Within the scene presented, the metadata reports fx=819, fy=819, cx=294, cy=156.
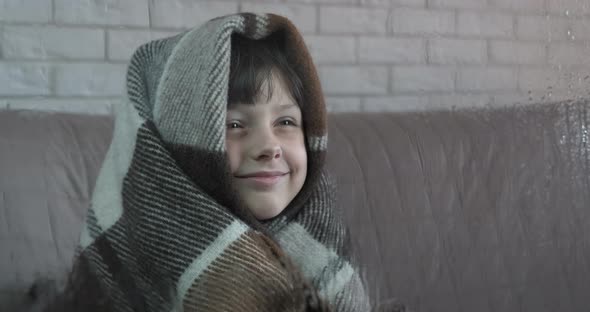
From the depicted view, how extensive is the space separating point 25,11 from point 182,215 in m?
0.79

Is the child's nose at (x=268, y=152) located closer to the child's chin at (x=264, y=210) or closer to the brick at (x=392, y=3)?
the child's chin at (x=264, y=210)

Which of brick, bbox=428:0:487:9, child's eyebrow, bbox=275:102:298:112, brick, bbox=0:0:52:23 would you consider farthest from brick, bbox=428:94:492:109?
child's eyebrow, bbox=275:102:298:112

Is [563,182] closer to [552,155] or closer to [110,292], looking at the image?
[552,155]

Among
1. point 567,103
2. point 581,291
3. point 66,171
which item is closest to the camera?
point 66,171

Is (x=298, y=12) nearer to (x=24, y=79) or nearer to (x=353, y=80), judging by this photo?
(x=353, y=80)

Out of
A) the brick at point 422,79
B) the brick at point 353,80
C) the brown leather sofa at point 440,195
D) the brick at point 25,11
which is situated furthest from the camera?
the brick at point 422,79

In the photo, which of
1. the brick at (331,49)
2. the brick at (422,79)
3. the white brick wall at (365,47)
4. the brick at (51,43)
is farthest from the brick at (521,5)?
the brick at (51,43)

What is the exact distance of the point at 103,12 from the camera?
1641 millimetres

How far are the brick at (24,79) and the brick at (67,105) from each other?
0.7 inches

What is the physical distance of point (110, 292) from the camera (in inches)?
39.7

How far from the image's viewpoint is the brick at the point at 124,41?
1.66 metres

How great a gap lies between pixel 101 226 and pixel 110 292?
0.08 metres

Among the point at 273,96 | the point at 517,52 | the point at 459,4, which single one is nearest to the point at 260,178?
the point at 273,96

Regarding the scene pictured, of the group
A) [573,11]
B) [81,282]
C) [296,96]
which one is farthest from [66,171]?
[573,11]
